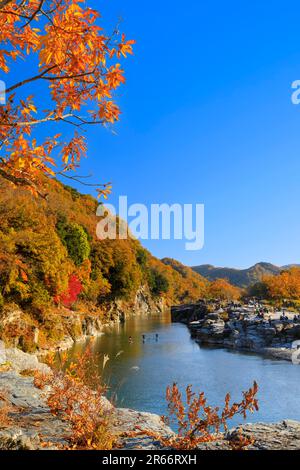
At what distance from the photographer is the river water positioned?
1522 centimetres

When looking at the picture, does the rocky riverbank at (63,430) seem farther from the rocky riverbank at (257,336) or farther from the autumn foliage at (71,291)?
the autumn foliage at (71,291)

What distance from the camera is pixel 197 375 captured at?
20984 millimetres

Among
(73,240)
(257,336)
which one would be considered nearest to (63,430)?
(257,336)

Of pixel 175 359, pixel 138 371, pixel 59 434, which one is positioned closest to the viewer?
pixel 59 434

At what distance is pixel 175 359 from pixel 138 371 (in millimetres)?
5195

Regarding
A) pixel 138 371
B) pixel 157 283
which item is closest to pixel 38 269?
pixel 138 371

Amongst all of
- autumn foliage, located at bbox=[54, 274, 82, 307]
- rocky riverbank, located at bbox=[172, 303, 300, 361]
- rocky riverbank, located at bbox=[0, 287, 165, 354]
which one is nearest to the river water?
rocky riverbank, located at bbox=[0, 287, 165, 354]

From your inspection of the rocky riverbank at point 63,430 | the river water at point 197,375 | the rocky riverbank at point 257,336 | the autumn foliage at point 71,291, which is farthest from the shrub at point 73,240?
the rocky riverbank at point 63,430

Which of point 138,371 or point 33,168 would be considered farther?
point 138,371

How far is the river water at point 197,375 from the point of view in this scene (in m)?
15.2

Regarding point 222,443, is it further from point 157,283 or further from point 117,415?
point 157,283

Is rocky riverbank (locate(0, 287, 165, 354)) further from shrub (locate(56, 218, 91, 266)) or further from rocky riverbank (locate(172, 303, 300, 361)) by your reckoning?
rocky riverbank (locate(172, 303, 300, 361))

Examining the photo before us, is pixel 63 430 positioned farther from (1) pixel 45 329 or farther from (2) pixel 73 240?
(2) pixel 73 240
